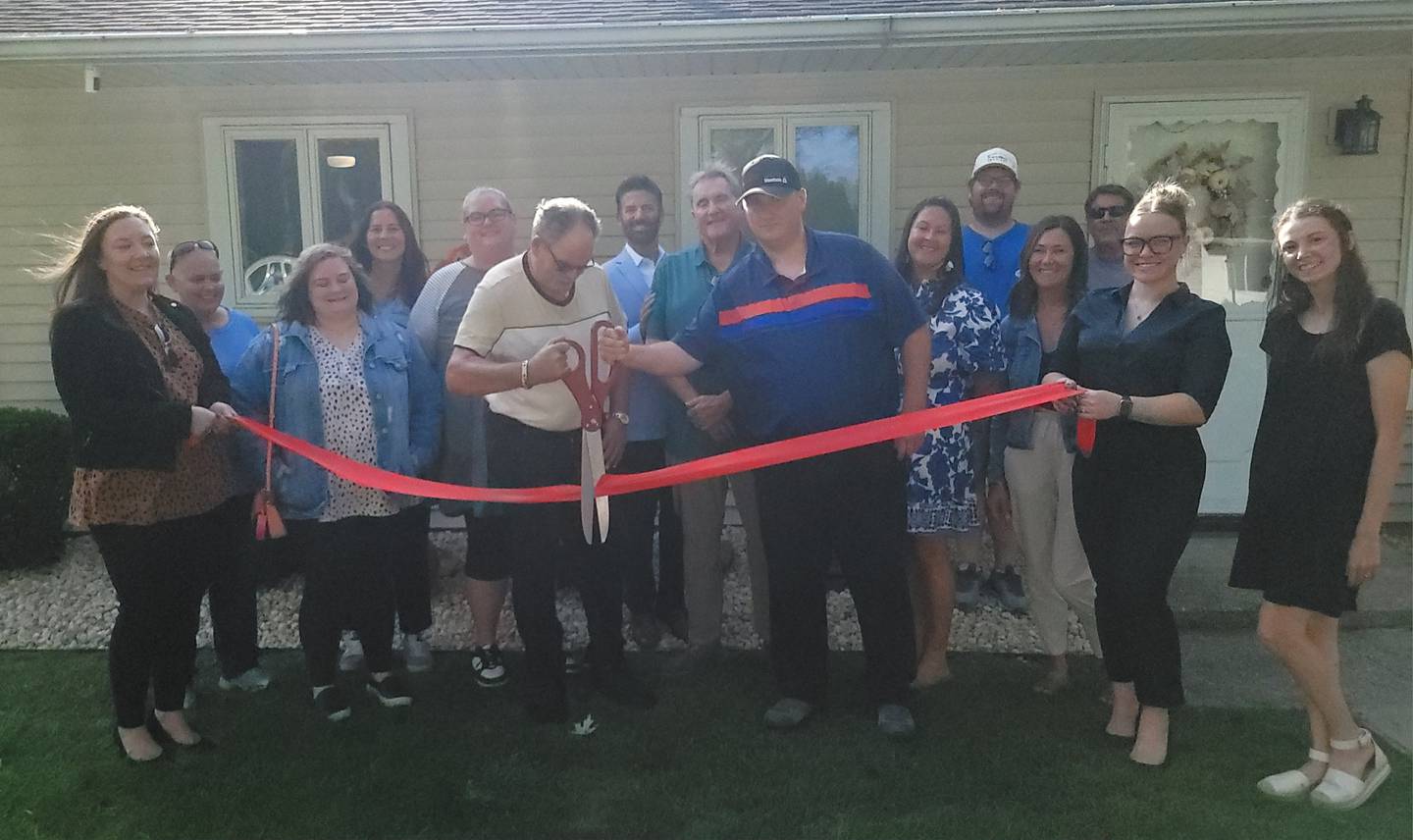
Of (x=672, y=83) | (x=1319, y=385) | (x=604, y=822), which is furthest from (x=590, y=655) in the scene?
(x=672, y=83)

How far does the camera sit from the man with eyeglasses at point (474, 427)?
391cm

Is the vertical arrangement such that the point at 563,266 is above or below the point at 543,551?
above

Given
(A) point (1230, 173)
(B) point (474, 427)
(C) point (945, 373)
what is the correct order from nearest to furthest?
(C) point (945, 373) → (B) point (474, 427) → (A) point (1230, 173)

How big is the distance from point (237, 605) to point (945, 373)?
3061mm

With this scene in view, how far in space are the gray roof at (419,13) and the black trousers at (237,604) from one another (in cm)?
291

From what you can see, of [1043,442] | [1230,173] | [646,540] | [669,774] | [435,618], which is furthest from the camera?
[1230,173]

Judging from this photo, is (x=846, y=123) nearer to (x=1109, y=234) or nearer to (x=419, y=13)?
(x=1109, y=234)

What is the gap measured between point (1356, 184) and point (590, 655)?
5.40m

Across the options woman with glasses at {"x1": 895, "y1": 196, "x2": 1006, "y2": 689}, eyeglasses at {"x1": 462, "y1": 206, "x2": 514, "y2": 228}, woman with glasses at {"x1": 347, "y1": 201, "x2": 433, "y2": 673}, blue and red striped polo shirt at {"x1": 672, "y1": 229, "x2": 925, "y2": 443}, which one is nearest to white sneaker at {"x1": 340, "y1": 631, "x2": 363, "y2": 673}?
woman with glasses at {"x1": 347, "y1": 201, "x2": 433, "y2": 673}

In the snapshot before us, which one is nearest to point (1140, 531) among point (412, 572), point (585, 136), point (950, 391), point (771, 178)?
point (950, 391)

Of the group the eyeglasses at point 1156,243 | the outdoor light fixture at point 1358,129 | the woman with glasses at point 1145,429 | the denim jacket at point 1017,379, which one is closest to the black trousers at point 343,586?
the denim jacket at point 1017,379

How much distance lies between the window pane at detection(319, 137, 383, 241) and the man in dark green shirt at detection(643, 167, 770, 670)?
3.17 meters

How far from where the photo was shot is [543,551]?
11.5ft

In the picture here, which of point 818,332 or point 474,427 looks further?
point 474,427
